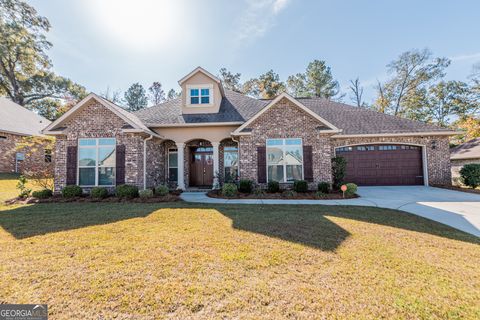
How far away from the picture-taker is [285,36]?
45.3 ft

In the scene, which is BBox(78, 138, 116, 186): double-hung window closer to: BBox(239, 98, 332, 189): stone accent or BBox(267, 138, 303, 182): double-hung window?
BBox(239, 98, 332, 189): stone accent

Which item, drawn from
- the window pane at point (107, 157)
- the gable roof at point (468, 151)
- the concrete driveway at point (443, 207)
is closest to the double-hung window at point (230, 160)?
the window pane at point (107, 157)

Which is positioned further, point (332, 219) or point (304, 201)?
point (304, 201)

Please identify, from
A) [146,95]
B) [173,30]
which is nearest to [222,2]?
[173,30]

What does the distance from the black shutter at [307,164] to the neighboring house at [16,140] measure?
57.5ft

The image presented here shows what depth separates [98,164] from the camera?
32.4 ft

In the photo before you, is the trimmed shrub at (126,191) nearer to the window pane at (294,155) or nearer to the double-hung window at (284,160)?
the double-hung window at (284,160)

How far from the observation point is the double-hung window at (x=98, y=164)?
388 inches

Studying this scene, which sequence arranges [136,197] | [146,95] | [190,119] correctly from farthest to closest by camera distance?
[146,95] → [190,119] → [136,197]

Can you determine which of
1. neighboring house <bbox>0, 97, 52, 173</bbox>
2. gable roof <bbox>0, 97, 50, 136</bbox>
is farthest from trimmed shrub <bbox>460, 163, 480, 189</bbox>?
gable roof <bbox>0, 97, 50, 136</bbox>

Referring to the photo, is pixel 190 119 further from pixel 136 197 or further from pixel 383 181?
pixel 383 181

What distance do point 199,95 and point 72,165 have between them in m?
7.44

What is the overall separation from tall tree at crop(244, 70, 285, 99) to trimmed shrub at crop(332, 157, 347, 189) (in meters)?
17.5

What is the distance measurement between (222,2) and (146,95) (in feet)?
113
